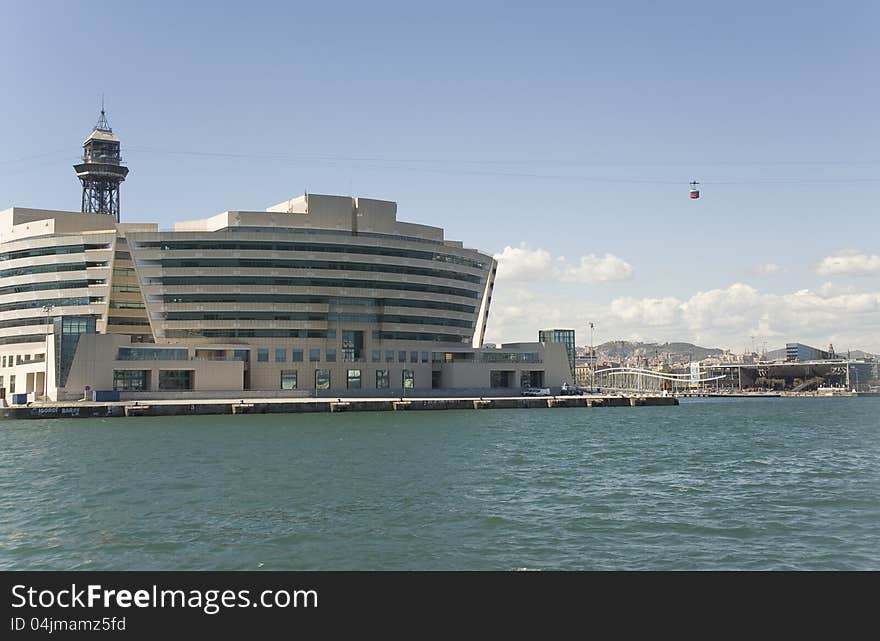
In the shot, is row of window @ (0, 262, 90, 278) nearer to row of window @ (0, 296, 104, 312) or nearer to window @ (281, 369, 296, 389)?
row of window @ (0, 296, 104, 312)

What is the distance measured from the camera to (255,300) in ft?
448

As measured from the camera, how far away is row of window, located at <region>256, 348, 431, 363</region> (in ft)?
447

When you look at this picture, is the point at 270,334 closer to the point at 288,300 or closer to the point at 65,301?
the point at 288,300

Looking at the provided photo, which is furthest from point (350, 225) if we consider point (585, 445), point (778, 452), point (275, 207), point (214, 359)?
point (778, 452)

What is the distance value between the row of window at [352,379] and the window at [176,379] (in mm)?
16477

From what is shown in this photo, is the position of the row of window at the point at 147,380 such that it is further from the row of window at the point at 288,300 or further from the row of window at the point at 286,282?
the row of window at the point at 286,282

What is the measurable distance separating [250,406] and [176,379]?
22.4m

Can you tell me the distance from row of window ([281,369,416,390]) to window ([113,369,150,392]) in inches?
930

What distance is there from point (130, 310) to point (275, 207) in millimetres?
33444

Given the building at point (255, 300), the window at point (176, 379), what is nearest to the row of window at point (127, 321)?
the building at point (255, 300)

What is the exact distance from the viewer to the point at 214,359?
132250 millimetres

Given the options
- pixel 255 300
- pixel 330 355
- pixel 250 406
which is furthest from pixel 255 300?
pixel 250 406

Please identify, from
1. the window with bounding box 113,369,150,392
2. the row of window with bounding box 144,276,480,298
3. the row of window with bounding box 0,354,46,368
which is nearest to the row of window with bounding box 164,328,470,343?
the row of window with bounding box 144,276,480,298
